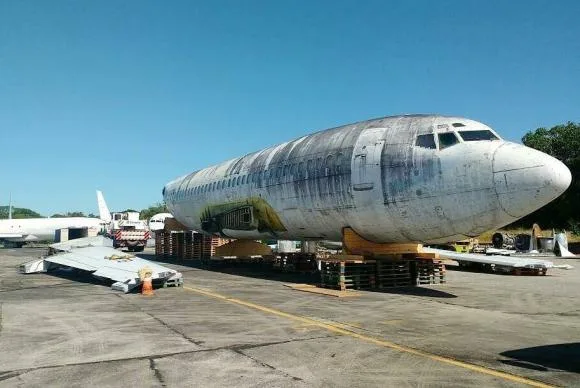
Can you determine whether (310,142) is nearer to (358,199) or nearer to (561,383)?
(358,199)

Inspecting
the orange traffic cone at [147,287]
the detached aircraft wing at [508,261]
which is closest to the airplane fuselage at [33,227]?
the detached aircraft wing at [508,261]

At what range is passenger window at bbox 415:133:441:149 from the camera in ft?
46.2

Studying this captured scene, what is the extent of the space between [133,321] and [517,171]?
971 centimetres

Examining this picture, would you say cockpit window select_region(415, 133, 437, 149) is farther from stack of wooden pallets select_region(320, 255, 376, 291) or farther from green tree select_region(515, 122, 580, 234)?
green tree select_region(515, 122, 580, 234)

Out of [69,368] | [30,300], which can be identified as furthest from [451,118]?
[30,300]

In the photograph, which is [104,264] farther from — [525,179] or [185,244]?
[525,179]

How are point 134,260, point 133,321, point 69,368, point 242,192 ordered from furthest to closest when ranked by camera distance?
point 242,192, point 134,260, point 133,321, point 69,368

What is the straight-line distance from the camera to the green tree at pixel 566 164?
57.8 metres

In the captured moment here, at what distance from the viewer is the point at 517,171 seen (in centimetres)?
1235

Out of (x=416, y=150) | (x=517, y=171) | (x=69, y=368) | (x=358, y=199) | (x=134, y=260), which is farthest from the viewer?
(x=134, y=260)

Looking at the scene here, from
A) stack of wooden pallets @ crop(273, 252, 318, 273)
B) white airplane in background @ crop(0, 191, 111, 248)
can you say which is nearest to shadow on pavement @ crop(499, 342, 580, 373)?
stack of wooden pallets @ crop(273, 252, 318, 273)

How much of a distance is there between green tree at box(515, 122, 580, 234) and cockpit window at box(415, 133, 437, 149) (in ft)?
156

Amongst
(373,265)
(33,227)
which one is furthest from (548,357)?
(33,227)

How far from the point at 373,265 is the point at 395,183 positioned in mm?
3644
